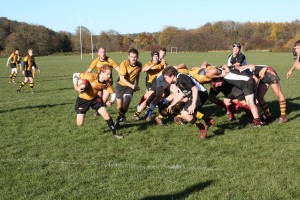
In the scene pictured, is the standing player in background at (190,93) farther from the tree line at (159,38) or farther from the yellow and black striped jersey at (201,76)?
the tree line at (159,38)

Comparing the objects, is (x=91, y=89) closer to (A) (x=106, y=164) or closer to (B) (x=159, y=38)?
(A) (x=106, y=164)

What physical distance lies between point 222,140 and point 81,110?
2.91 m

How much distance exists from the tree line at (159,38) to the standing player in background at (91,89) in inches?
3135

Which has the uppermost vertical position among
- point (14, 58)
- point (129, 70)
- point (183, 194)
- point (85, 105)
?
point (14, 58)

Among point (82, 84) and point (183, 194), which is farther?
point (82, 84)

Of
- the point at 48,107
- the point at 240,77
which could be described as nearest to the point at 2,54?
the point at 48,107

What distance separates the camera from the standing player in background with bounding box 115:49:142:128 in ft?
27.7

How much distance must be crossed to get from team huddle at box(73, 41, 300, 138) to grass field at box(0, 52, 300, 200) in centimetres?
34

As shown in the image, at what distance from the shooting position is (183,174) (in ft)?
16.7

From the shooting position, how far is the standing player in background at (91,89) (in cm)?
727

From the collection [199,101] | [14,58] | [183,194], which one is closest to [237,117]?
[199,101]

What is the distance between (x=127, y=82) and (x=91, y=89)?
1.02 meters

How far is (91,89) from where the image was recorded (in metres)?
7.55

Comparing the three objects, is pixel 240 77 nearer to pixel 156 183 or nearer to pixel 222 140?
pixel 222 140
